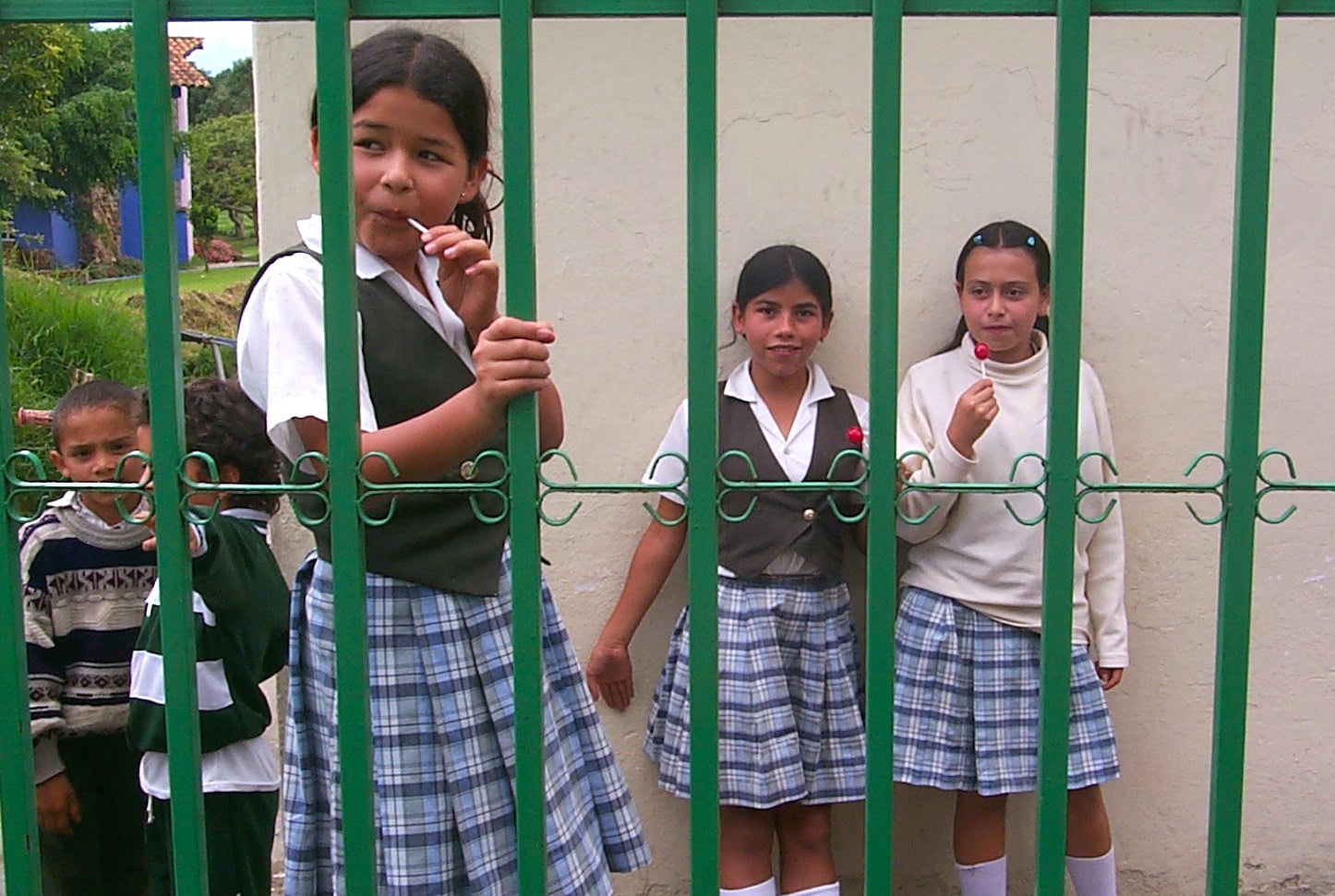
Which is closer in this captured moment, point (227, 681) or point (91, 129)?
point (227, 681)

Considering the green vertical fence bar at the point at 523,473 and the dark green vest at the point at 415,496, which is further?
the dark green vest at the point at 415,496

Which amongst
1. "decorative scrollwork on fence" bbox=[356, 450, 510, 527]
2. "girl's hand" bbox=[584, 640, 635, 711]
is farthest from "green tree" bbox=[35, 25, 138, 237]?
"decorative scrollwork on fence" bbox=[356, 450, 510, 527]

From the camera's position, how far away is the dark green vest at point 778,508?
2.82m

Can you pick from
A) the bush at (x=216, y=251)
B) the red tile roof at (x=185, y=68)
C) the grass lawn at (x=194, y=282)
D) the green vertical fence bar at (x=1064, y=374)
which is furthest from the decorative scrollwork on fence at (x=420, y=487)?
the red tile roof at (x=185, y=68)

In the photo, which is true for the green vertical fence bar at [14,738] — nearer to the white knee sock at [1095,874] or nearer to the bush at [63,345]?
the white knee sock at [1095,874]

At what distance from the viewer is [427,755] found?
175 cm

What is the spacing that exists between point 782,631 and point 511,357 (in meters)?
1.51

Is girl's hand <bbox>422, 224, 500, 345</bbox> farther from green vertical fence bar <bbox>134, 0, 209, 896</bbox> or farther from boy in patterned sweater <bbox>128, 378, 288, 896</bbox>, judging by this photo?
boy in patterned sweater <bbox>128, 378, 288, 896</bbox>

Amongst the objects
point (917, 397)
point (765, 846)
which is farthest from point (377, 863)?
point (917, 397)

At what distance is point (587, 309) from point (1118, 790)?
1.55 m

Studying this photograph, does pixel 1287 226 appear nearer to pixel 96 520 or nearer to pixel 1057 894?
pixel 1057 894

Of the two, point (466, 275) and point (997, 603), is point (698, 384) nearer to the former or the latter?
point (466, 275)

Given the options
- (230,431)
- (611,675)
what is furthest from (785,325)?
(230,431)

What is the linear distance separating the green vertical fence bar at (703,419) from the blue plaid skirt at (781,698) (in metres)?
1.24
